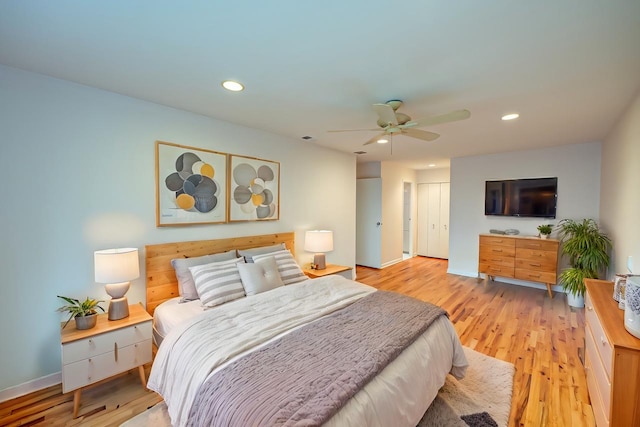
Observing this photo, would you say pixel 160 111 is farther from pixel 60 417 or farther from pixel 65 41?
pixel 60 417

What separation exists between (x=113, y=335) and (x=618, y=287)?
3.68 meters

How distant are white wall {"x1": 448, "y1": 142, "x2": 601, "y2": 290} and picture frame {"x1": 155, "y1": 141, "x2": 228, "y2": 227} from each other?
4547 mm

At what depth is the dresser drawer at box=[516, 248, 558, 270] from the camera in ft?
13.6

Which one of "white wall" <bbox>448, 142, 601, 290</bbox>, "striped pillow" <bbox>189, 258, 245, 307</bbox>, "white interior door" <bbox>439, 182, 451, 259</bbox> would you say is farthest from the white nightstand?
"white interior door" <bbox>439, 182, 451, 259</bbox>

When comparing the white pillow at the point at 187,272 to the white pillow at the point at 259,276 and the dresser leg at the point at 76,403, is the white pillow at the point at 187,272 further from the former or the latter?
the dresser leg at the point at 76,403

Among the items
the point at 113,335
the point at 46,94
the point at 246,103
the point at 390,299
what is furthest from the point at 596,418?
the point at 46,94

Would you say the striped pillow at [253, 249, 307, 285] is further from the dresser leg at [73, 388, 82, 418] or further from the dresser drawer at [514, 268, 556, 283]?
the dresser drawer at [514, 268, 556, 283]

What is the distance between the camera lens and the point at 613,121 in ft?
→ 9.87

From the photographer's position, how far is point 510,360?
254cm

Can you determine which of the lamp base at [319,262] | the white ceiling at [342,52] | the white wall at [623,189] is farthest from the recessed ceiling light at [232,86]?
the white wall at [623,189]

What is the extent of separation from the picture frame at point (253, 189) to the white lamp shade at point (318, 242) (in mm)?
533

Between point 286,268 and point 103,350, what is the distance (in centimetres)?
163

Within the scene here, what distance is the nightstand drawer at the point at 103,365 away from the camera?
72.3 inches

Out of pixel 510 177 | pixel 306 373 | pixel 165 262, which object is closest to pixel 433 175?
pixel 510 177
